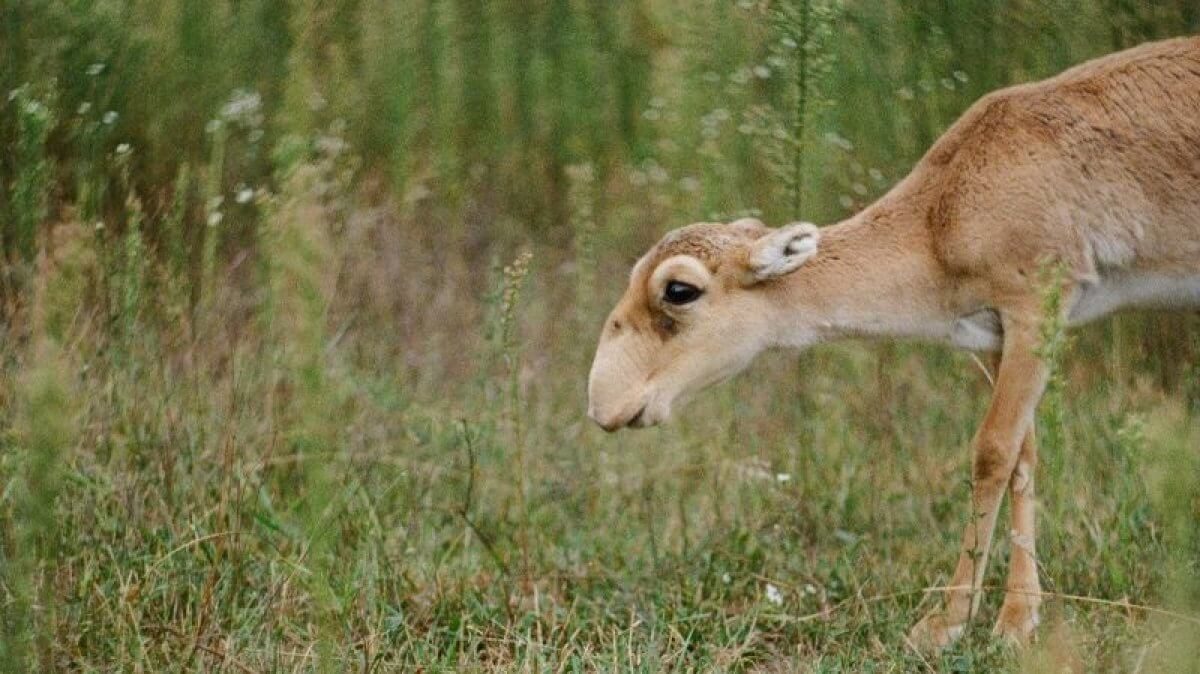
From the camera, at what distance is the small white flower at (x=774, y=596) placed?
188 inches

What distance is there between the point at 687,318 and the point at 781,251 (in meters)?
0.38

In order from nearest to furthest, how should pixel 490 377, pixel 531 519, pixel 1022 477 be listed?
pixel 1022 477, pixel 531 519, pixel 490 377

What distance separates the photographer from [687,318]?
4.98 metres

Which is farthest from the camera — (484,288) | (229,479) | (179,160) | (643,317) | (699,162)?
(484,288)

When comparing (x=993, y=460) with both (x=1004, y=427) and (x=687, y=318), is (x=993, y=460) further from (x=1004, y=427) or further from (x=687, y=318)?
(x=687, y=318)

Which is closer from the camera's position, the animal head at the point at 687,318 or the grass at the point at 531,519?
the grass at the point at 531,519

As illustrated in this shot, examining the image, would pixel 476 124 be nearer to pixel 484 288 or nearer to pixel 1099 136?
pixel 484 288

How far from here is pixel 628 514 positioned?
594 cm

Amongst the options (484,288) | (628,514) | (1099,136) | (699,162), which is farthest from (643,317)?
(484,288)

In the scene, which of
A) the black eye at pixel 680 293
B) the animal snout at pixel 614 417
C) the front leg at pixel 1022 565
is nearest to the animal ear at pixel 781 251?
the black eye at pixel 680 293

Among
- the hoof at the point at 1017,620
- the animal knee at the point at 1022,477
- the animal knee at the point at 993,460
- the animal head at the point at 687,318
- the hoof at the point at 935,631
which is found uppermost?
the animal head at the point at 687,318

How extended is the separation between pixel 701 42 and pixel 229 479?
12.4ft

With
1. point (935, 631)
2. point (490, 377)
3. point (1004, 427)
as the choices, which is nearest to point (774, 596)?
point (935, 631)

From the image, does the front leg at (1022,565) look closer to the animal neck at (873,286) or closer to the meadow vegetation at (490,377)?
the meadow vegetation at (490,377)
